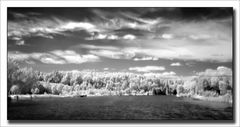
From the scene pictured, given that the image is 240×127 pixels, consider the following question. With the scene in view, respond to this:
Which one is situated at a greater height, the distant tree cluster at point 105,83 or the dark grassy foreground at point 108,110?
the distant tree cluster at point 105,83

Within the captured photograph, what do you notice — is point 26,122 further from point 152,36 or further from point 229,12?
point 229,12

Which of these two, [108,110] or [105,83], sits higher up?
[105,83]

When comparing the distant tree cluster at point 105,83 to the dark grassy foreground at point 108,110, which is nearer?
the dark grassy foreground at point 108,110

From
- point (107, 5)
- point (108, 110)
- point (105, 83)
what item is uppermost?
point (107, 5)

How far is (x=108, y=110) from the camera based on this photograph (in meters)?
5.43

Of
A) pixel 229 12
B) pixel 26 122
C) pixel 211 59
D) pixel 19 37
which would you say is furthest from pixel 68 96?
pixel 229 12

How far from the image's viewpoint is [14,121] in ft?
17.5

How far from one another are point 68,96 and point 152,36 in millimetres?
1974

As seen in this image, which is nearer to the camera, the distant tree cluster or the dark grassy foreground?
the dark grassy foreground

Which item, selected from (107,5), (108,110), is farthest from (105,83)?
(107,5)

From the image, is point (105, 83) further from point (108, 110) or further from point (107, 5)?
point (107, 5)

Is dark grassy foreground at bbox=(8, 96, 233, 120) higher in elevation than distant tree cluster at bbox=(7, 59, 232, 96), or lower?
lower

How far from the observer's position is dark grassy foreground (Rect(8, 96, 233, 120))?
529 cm

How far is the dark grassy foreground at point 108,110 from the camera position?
5.29 metres
